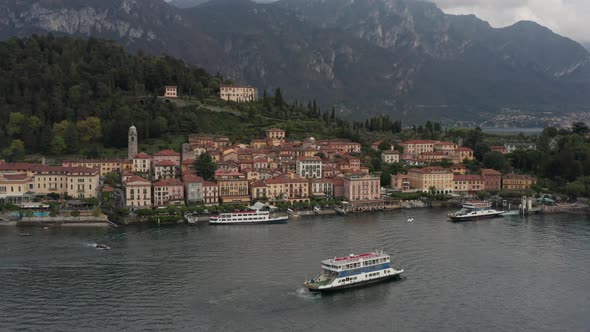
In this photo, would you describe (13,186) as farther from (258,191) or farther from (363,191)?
(363,191)

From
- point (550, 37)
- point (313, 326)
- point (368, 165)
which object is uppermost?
point (550, 37)

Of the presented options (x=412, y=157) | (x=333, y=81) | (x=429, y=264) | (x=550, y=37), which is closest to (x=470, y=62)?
(x=550, y=37)

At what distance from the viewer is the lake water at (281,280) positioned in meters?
20.8

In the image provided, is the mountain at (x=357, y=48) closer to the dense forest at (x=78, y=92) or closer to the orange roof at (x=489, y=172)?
the dense forest at (x=78, y=92)

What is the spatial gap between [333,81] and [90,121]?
307 feet

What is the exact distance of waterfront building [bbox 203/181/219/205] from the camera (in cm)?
4091

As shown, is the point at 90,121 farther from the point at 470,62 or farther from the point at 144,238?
the point at 470,62

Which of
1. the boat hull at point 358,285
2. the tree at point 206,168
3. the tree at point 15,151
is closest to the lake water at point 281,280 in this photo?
the boat hull at point 358,285

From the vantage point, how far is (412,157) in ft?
181

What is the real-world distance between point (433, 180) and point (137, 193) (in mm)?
19682

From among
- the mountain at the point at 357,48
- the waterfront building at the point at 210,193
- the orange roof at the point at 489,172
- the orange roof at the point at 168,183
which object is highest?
the mountain at the point at 357,48

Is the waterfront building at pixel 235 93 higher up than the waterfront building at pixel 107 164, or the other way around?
the waterfront building at pixel 235 93

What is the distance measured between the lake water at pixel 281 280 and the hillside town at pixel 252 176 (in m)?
6.16

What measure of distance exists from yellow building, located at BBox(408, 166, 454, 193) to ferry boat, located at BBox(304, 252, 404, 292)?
2214 cm
